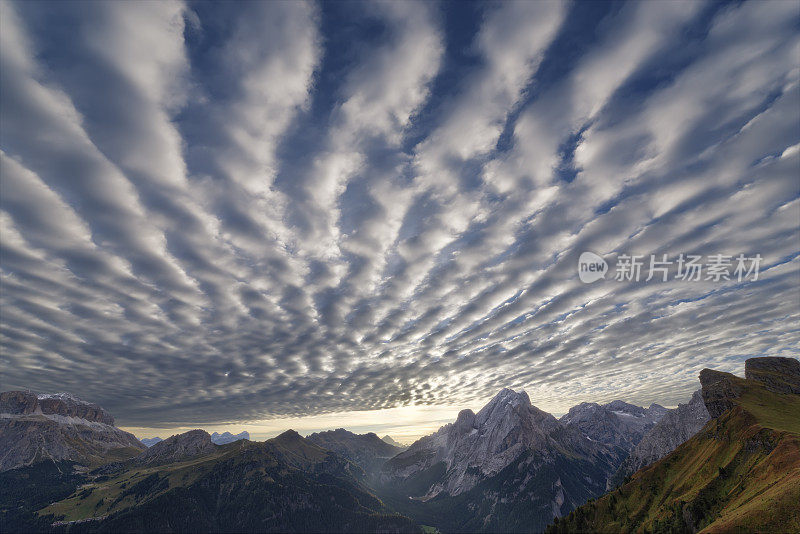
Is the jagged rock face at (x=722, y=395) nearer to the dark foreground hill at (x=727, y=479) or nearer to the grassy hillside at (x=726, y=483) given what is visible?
the dark foreground hill at (x=727, y=479)

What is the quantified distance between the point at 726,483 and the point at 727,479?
205 cm

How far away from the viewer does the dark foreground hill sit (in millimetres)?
83562

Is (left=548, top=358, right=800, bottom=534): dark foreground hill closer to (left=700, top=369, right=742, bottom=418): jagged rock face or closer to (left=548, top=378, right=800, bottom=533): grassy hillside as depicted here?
(left=548, top=378, right=800, bottom=533): grassy hillside

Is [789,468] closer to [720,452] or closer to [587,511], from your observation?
[720,452]

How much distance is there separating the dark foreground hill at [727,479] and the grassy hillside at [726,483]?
10.2 inches

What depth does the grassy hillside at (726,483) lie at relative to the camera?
8238cm

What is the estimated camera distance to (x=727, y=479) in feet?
412

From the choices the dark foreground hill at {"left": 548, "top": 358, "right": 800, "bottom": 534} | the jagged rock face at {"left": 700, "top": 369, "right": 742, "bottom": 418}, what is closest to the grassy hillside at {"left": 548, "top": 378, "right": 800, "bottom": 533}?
the dark foreground hill at {"left": 548, "top": 358, "right": 800, "bottom": 534}

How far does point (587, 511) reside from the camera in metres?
168

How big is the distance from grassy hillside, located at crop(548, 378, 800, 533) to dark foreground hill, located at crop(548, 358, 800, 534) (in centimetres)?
26

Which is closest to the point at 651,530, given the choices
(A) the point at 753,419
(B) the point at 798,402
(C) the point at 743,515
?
(C) the point at 743,515

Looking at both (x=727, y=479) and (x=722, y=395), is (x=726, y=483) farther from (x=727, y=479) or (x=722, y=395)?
(x=722, y=395)

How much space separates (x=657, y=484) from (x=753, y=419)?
51321 millimetres

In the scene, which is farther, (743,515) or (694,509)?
(694,509)
